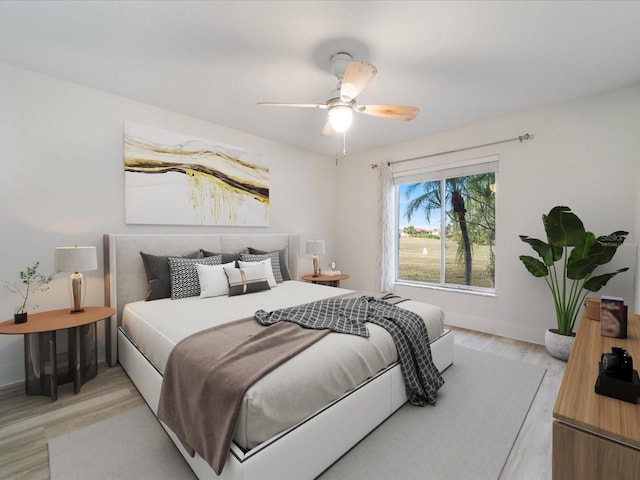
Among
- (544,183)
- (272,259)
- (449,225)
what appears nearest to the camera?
(544,183)

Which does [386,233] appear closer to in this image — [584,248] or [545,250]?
[545,250]

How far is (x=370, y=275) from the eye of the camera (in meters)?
4.93

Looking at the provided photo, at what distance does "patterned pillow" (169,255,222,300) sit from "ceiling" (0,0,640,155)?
1.67m

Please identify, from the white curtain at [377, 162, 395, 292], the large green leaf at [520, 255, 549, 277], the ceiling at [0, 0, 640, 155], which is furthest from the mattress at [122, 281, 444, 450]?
the ceiling at [0, 0, 640, 155]

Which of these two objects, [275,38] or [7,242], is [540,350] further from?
[7,242]

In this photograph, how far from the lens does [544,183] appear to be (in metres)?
3.28

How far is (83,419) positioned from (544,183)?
4.63 metres

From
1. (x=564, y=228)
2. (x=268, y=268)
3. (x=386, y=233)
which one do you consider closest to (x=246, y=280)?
(x=268, y=268)

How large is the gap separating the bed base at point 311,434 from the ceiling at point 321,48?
2279mm

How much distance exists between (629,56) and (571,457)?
304 centimetres

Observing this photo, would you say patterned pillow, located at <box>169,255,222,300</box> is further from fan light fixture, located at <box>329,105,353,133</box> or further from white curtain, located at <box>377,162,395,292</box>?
white curtain, located at <box>377,162,395,292</box>

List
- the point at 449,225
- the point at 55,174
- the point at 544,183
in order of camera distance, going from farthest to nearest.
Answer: the point at 449,225, the point at 544,183, the point at 55,174

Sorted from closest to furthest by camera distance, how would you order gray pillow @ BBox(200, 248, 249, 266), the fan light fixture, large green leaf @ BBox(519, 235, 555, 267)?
1. the fan light fixture
2. large green leaf @ BBox(519, 235, 555, 267)
3. gray pillow @ BBox(200, 248, 249, 266)

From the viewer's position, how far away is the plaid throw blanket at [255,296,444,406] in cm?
200
